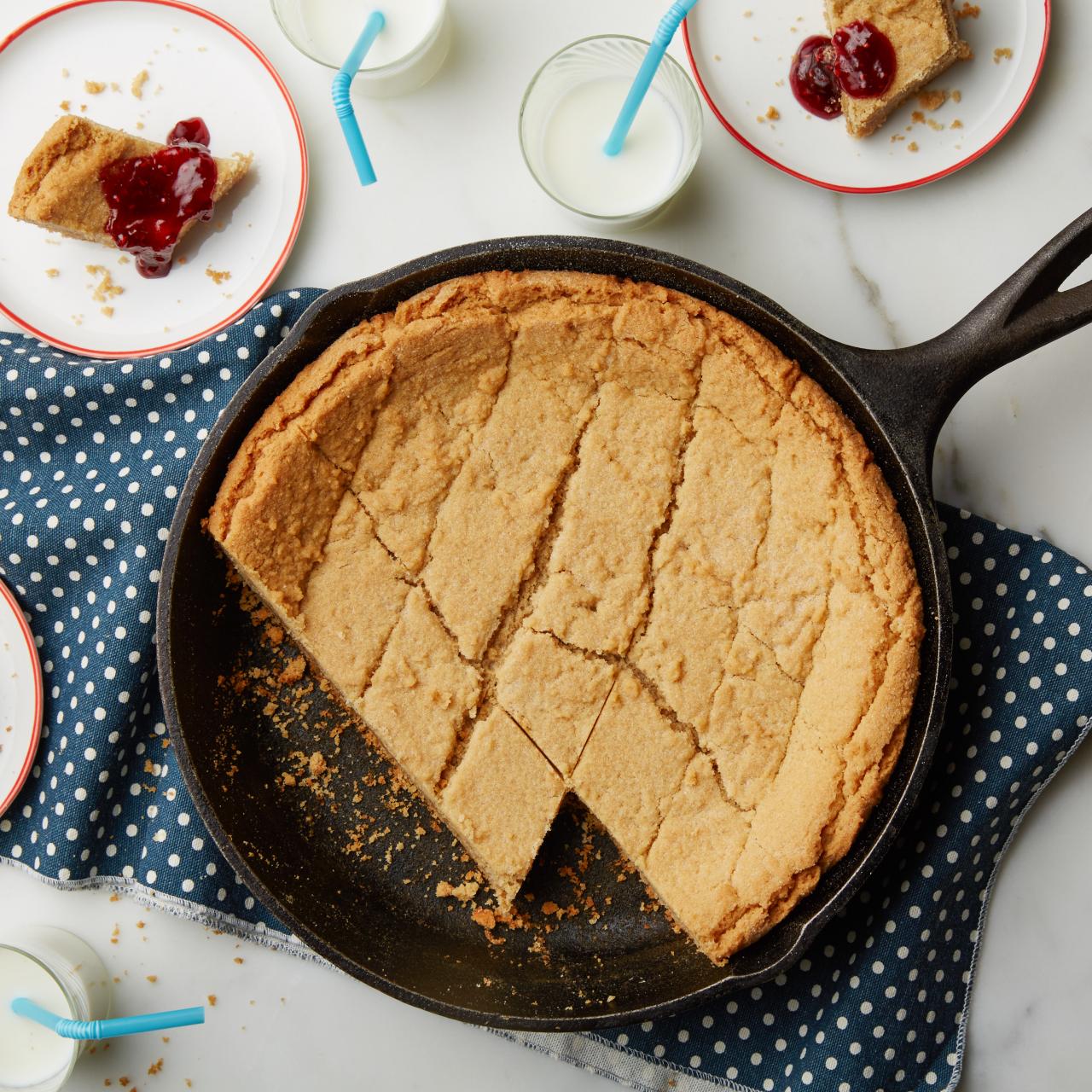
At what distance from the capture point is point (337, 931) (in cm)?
262

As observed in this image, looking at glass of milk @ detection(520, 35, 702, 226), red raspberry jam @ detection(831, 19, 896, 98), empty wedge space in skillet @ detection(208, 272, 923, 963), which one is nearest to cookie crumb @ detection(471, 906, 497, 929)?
empty wedge space in skillet @ detection(208, 272, 923, 963)

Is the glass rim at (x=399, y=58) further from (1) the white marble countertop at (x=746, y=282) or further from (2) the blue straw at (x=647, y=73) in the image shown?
(2) the blue straw at (x=647, y=73)

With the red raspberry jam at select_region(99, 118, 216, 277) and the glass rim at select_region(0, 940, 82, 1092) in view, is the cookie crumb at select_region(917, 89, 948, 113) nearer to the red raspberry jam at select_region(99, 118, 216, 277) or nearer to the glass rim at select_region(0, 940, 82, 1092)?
the red raspberry jam at select_region(99, 118, 216, 277)

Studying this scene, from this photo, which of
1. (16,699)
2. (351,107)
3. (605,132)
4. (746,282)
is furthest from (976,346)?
(16,699)

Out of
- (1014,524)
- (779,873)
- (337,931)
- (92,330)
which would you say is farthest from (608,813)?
(92,330)

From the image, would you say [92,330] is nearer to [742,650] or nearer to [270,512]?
[270,512]

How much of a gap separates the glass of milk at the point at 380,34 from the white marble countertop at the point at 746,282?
0.12 meters

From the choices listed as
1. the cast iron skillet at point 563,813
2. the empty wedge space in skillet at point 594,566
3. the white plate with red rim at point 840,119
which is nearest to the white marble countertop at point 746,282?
the white plate with red rim at point 840,119

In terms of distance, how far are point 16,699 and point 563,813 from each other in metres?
1.57

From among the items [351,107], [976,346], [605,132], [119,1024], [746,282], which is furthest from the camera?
[746,282]

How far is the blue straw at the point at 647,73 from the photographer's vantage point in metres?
2.28

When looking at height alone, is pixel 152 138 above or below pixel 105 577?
above

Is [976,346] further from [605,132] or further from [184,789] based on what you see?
[184,789]

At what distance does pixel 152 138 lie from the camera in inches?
111
